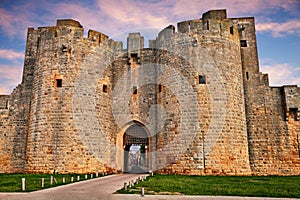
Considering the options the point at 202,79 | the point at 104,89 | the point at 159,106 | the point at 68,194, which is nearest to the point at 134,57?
the point at 104,89

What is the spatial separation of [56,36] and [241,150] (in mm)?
12686

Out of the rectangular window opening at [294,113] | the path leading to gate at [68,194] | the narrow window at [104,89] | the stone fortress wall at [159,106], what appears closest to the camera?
the path leading to gate at [68,194]

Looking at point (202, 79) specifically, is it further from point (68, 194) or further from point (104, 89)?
point (68, 194)

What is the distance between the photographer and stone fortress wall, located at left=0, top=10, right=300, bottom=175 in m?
15.1

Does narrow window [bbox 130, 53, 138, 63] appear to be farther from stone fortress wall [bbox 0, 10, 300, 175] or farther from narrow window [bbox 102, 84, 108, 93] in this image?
narrow window [bbox 102, 84, 108, 93]

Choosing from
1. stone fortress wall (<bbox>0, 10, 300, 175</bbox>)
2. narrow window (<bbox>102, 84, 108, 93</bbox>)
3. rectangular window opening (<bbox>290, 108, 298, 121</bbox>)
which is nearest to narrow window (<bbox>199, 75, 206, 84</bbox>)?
stone fortress wall (<bbox>0, 10, 300, 175</bbox>)

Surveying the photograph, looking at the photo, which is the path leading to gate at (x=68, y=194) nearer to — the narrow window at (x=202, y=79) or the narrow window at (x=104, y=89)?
the narrow window at (x=202, y=79)

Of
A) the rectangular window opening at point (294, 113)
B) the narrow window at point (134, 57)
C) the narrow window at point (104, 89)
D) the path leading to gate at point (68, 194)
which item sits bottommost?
the path leading to gate at point (68, 194)

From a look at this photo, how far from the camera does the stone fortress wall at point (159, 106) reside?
49.5 feet

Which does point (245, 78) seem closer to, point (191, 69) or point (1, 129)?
point (191, 69)

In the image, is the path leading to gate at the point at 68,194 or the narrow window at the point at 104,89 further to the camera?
the narrow window at the point at 104,89

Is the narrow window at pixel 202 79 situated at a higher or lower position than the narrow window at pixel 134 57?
lower

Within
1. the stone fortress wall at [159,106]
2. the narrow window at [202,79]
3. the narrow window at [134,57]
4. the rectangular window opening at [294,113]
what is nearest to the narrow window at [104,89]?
the stone fortress wall at [159,106]

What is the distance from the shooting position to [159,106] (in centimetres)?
1705
